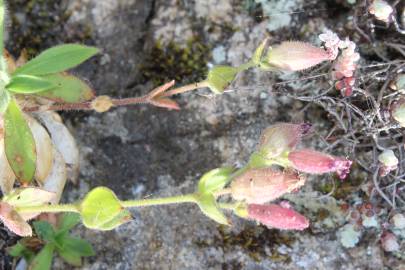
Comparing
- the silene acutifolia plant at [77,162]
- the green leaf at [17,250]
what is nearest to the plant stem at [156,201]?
the silene acutifolia plant at [77,162]

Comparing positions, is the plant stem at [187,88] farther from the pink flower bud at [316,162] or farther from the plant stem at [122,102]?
the pink flower bud at [316,162]

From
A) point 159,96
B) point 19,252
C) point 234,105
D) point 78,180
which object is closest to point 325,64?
point 234,105

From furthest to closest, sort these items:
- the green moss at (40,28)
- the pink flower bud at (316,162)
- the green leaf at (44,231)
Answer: the green moss at (40,28)
the green leaf at (44,231)
the pink flower bud at (316,162)

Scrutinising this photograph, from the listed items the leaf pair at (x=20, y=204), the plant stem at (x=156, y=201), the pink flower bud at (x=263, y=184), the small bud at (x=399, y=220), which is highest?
the pink flower bud at (x=263, y=184)

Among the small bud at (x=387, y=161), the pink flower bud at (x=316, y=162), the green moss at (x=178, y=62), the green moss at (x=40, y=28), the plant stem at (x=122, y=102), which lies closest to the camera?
the pink flower bud at (x=316, y=162)

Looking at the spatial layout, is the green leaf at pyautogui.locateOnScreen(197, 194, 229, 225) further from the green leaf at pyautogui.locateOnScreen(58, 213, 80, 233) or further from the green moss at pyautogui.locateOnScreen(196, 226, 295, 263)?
the green leaf at pyautogui.locateOnScreen(58, 213, 80, 233)

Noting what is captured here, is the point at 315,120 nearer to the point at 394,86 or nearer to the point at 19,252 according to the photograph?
the point at 394,86

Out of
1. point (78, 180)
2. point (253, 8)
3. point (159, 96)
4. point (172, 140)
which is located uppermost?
point (253, 8)
